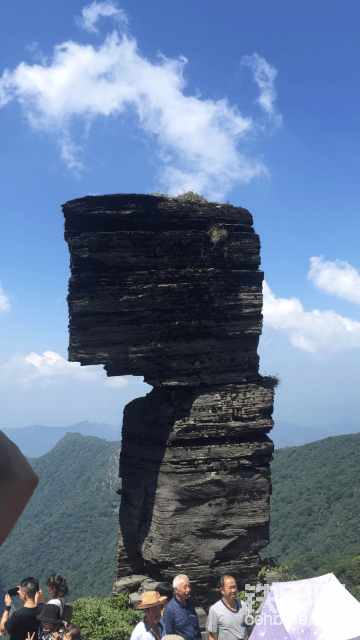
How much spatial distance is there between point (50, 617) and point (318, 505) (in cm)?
4320

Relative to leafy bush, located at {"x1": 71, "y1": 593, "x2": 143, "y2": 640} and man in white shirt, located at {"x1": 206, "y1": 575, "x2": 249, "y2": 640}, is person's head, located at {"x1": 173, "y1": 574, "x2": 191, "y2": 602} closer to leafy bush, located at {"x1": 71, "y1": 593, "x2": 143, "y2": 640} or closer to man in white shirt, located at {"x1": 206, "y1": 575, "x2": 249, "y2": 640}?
man in white shirt, located at {"x1": 206, "y1": 575, "x2": 249, "y2": 640}

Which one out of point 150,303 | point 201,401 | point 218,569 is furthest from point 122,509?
point 150,303

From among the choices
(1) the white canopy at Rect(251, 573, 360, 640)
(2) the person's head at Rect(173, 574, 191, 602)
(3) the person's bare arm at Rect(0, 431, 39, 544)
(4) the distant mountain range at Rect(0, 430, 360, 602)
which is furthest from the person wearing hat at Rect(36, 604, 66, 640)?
(4) the distant mountain range at Rect(0, 430, 360, 602)

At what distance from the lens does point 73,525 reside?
232 ft

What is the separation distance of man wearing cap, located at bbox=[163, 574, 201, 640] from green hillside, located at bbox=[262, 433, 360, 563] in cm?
3576

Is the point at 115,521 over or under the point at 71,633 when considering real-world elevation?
under

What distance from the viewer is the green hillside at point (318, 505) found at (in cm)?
3841

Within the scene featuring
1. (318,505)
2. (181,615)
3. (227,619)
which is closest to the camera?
(227,619)

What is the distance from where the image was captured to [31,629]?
582cm

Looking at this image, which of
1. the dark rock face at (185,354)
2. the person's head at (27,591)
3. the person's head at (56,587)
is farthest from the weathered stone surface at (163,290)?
the person's head at (27,591)

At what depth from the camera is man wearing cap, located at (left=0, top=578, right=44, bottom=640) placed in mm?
5730

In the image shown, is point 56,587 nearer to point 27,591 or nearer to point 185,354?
point 27,591

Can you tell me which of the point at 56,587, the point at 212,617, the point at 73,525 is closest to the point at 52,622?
the point at 56,587

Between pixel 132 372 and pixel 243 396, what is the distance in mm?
3326
